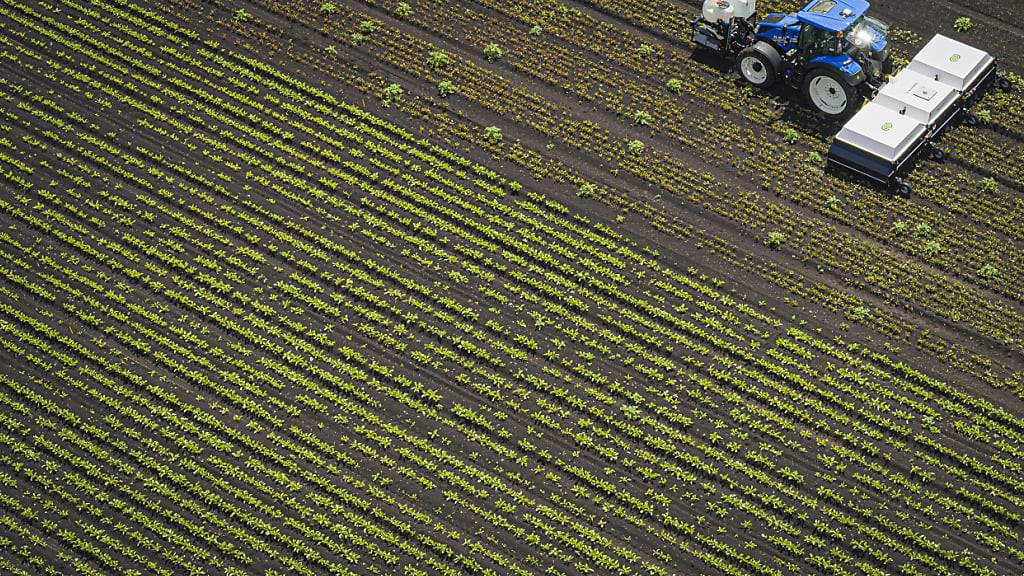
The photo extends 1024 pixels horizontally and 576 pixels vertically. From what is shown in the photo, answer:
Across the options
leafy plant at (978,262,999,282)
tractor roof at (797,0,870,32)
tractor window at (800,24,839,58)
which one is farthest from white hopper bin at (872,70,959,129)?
leafy plant at (978,262,999,282)

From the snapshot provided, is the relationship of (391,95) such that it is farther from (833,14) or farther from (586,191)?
(833,14)

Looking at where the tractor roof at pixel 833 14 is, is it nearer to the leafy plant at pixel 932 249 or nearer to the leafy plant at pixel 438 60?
the leafy plant at pixel 932 249

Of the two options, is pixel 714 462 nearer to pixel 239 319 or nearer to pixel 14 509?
pixel 239 319

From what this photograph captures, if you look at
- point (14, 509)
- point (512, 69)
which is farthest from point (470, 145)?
point (14, 509)

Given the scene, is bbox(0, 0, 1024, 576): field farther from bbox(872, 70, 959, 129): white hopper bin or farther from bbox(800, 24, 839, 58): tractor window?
bbox(800, 24, 839, 58): tractor window

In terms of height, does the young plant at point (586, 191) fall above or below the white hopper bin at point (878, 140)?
below

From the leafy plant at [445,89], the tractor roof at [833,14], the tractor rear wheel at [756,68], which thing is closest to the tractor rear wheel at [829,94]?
the tractor rear wheel at [756,68]
